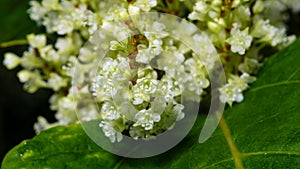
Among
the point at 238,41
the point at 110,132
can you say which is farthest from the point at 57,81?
the point at 238,41

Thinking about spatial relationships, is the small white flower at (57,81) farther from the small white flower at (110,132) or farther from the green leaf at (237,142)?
the small white flower at (110,132)

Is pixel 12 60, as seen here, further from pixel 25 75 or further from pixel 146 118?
pixel 146 118

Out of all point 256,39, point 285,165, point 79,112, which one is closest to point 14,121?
point 79,112

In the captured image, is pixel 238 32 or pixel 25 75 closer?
pixel 238 32

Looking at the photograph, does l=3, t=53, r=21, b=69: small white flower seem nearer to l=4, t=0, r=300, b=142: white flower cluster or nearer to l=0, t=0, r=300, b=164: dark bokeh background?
l=4, t=0, r=300, b=142: white flower cluster

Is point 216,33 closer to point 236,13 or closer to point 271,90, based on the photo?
point 236,13

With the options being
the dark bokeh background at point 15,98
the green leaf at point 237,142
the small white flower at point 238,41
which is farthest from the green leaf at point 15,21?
the small white flower at point 238,41
